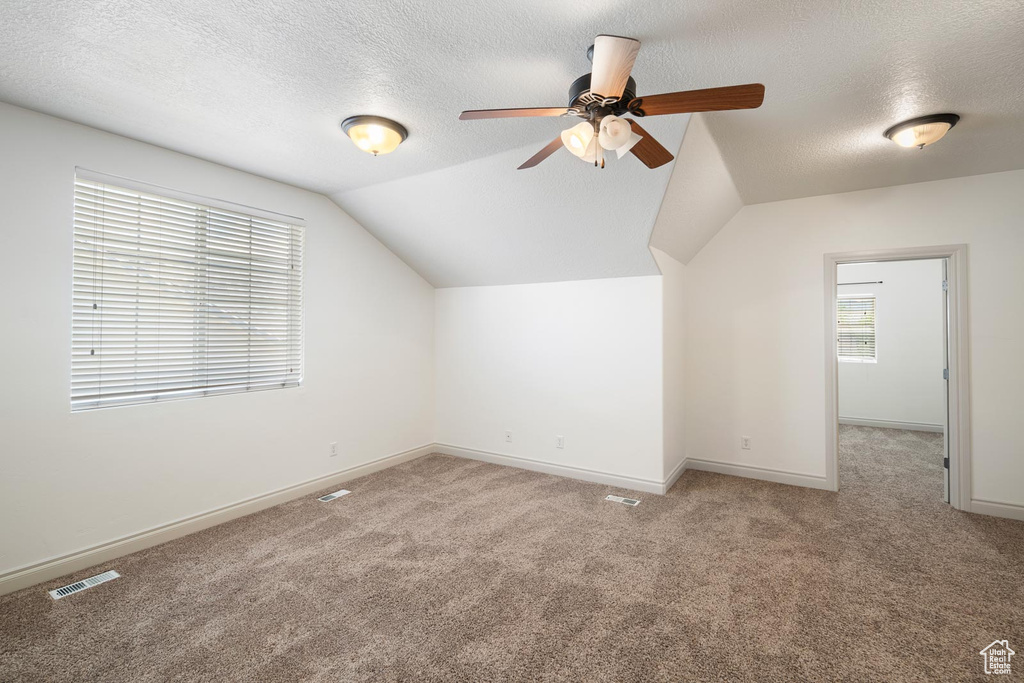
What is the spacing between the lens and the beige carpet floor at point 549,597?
1.82 m

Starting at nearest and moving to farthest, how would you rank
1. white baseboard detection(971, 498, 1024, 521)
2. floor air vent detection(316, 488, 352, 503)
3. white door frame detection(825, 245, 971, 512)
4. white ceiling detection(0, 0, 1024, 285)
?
1. white ceiling detection(0, 0, 1024, 285)
2. white baseboard detection(971, 498, 1024, 521)
3. white door frame detection(825, 245, 971, 512)
4. floor air vent detection(316, 488, 352, 503)

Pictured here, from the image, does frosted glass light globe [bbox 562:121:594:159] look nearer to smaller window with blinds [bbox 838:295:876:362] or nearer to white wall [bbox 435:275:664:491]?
white wall [bbox 435:275:664:491]

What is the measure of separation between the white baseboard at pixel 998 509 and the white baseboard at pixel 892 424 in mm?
3037

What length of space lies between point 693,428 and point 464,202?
304 centimetres

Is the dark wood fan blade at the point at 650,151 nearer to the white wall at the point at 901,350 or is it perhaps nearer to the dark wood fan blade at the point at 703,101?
the dark wood fan blade at the point at 703,101

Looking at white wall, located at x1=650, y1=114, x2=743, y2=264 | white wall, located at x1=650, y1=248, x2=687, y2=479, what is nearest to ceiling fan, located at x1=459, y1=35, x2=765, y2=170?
white wall, located at x1=650, y1=114, x2=743, y2=264

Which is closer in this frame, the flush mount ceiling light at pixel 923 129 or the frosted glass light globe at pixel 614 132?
the frosted glass light globe at pixel 614 132

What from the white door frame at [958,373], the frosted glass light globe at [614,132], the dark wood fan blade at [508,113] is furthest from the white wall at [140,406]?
the white door frame at [958,373]

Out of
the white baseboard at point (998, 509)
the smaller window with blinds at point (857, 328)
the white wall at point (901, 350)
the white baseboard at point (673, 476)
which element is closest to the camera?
the white baseboard at point (998, 509)

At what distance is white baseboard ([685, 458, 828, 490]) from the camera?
151 inches

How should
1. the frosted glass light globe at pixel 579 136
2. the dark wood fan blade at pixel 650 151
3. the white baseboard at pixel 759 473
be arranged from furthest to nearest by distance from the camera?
Result: the white baseboard at pixel 759 473, the dark wood fan blade at pixel 650 151, the frosted glass light globe at pixel 579 136

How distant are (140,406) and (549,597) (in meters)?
2.75

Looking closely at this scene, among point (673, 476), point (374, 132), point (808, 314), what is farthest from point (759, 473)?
point (374, 132)

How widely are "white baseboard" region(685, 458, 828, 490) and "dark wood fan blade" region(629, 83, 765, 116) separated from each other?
343cm
